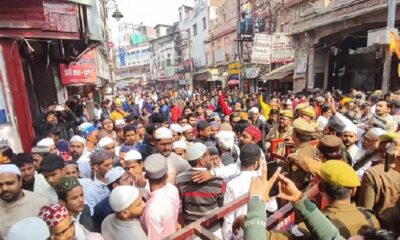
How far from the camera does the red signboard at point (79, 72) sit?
9.91 metres

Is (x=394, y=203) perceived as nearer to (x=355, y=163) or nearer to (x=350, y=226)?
(x=350, y=226)

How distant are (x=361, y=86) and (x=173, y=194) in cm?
1433

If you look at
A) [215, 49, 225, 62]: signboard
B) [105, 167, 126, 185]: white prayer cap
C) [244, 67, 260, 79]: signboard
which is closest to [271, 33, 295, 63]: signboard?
[244, 67, 260, 79]: signboard

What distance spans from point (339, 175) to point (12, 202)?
9.09 ft

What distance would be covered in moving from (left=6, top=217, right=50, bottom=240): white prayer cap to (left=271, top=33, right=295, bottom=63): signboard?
630 inches

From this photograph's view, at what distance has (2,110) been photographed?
5074mm

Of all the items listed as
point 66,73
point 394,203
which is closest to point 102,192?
point 394,203

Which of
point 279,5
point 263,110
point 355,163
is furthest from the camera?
point 279,5

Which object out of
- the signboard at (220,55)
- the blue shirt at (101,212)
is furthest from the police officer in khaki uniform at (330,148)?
the signboard at (220,55)

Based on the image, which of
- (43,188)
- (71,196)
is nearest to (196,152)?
(71,196)

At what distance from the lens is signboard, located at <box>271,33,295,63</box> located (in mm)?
15848

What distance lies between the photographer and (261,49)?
15.0 m

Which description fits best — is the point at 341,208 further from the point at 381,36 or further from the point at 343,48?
the point at 343,48

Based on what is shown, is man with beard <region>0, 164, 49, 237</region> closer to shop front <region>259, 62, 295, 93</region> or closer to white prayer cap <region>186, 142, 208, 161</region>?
white prayer cap <region>186, 142, 208, 161</region>
